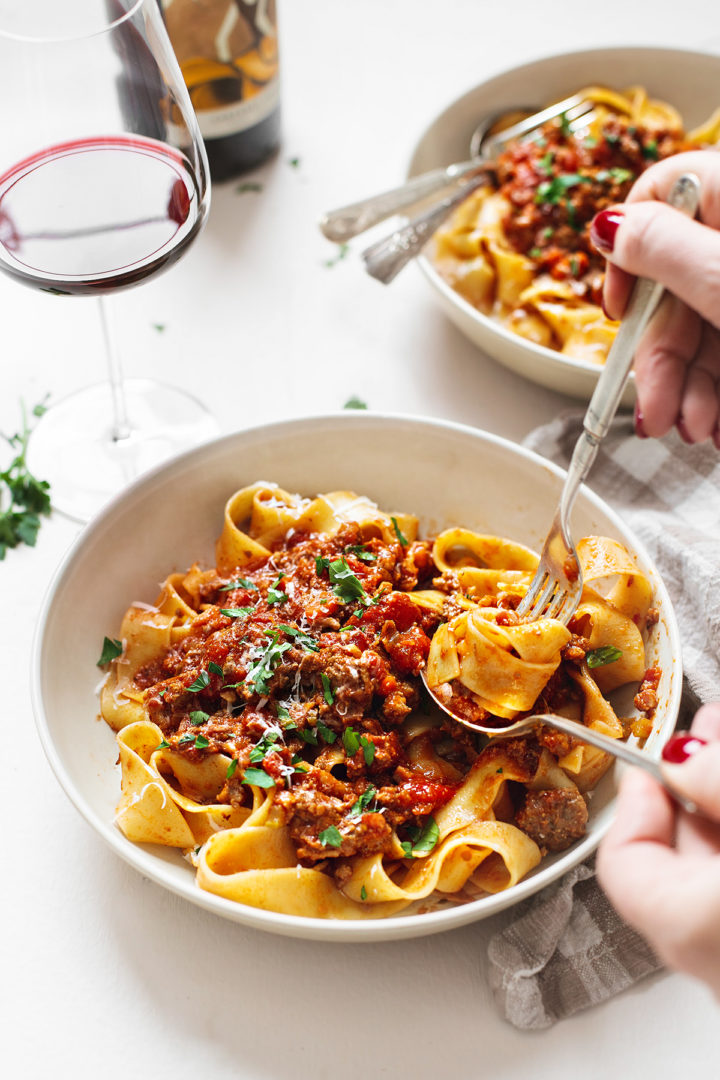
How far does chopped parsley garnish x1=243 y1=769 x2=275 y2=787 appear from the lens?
10.2 ft

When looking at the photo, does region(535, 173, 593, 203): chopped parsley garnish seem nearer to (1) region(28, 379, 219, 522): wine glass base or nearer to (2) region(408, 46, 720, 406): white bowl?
(2) region(408, 46, 720, 406): white bowl

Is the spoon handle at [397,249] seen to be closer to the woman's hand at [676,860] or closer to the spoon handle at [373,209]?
the spoon handle at [373,209]

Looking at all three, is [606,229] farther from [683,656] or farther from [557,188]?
[557,188]

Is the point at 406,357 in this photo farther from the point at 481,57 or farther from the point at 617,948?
the point at 617,948

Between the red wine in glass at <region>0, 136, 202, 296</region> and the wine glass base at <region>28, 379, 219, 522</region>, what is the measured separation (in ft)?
3.10

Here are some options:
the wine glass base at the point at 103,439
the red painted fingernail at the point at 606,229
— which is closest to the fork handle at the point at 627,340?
the red painted fingernail at the point at 606,229

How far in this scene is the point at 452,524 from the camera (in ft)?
13.6

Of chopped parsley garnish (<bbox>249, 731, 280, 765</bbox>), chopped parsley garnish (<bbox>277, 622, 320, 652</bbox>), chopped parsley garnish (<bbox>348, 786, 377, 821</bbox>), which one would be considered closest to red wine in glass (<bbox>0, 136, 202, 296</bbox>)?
chopped parsley garnish (<bbox>277, 622, 320, 652</bbox>)

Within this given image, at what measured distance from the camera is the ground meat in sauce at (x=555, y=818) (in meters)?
3.11

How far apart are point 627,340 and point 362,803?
1569mm

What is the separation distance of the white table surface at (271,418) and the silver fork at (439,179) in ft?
1.09

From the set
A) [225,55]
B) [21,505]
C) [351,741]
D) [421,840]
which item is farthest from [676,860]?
[225,55]

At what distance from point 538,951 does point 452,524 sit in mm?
1598

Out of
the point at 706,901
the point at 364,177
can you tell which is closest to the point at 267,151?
the point at 364,177
